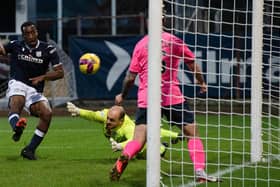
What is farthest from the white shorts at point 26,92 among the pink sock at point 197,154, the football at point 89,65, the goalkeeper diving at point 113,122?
the pink sock at point 197,154

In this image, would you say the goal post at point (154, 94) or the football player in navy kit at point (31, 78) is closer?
the goal post at point (154, 94)

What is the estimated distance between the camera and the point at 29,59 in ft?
39.8

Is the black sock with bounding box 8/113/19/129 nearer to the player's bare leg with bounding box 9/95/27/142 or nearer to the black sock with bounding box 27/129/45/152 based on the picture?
the player's bare leg with bounding box 9/95/27/142

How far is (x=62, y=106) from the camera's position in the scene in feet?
80.7

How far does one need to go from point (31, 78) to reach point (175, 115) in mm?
3514

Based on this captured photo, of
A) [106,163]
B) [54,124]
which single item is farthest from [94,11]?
[106,163]

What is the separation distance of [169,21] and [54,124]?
10.2m

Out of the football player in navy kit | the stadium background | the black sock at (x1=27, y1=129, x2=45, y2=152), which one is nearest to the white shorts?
the football player in navy kit

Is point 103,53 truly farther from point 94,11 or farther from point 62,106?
point 94,11

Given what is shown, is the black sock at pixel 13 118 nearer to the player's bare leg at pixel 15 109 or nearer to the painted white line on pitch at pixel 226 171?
the player's bare leg at pixel 15 109

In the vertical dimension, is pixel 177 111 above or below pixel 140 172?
above

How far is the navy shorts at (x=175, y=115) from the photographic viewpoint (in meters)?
9.20

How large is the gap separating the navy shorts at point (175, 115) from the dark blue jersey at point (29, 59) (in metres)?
3.26

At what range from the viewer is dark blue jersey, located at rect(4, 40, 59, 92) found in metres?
12.1
